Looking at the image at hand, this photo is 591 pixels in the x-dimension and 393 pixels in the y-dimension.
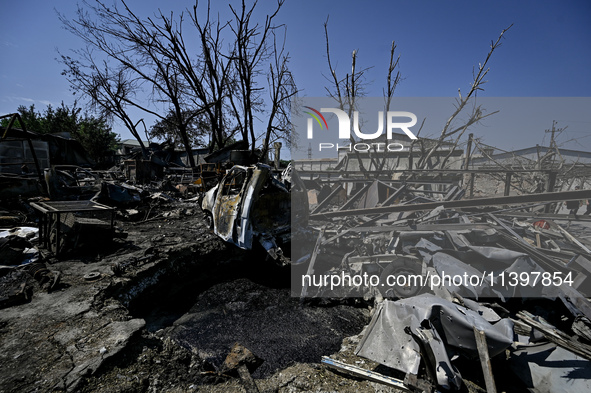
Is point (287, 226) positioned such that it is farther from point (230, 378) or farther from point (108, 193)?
point (108, 193)

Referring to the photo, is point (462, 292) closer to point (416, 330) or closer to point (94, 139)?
point (416, 330)

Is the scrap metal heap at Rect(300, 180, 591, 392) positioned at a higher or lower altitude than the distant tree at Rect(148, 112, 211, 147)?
lower

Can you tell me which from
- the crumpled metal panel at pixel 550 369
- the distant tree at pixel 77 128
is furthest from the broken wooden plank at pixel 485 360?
the distant tree at pixel 77 128

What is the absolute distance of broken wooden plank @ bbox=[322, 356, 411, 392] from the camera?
236cm

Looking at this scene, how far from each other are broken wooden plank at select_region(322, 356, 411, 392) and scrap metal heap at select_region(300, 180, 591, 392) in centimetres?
1

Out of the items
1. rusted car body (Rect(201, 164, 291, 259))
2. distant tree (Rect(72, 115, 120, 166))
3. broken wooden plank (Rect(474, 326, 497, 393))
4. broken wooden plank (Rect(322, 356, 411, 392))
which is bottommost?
broken wooden plank (Rect(322, 356, 411, 392))

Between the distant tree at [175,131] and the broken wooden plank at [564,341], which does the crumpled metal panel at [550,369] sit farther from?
the distant tree at [175,131]

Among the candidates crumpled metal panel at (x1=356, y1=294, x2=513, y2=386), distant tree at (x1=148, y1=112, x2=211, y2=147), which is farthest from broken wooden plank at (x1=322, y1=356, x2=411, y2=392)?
distant tree at (x1=148, y1=112, x2=211, y2=147)

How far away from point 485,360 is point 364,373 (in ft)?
3.60

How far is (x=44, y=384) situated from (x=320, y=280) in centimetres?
373

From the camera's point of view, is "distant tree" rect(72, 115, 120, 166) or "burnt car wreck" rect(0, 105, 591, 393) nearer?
"burnt car wreck" rect(0, 105, 591, 393)

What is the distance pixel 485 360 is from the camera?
219 cm

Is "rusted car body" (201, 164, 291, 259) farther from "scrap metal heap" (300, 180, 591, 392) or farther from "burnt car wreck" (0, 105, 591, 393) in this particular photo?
"scrap metal heap" (300, 180, 591, 392)

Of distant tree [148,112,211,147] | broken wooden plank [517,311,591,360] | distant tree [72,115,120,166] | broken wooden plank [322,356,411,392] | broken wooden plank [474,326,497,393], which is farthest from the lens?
distant tree [72,115,120,166]
